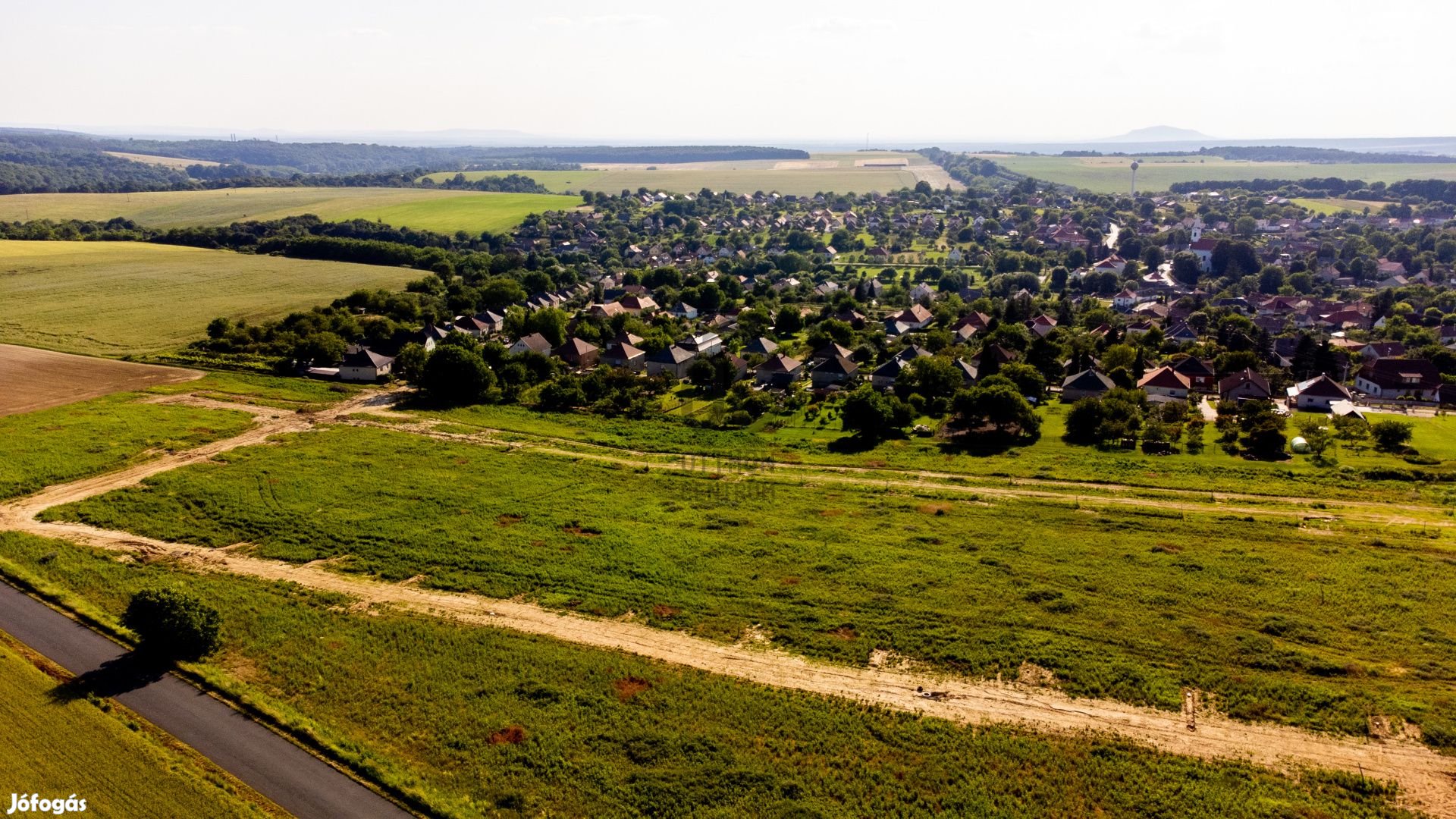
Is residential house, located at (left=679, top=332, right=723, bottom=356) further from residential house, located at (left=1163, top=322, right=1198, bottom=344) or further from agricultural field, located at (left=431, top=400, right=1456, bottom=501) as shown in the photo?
residential house, located at (left=1163, top=322, right=1198, bottom=344)

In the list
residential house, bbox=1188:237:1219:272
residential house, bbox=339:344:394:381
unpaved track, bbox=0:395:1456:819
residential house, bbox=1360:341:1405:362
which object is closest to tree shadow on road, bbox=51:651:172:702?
unpaved track, bbox=0:395:1456:819

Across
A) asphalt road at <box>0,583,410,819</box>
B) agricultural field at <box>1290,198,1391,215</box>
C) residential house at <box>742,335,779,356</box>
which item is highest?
agricultural field at <box>1290,198,1391,215</box>

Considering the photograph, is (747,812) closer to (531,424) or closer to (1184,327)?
(531,424)

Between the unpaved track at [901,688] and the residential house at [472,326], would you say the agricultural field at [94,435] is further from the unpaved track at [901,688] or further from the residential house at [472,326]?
the residential house at [472,326]

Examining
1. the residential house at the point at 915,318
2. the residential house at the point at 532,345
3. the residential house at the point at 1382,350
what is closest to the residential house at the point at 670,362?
the residential house at the point at 532,345

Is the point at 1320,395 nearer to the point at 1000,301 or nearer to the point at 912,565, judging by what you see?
the point at 912,565

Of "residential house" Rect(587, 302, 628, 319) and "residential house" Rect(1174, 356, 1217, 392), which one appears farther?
"residential house" Rect(587, 302, 628, 319)

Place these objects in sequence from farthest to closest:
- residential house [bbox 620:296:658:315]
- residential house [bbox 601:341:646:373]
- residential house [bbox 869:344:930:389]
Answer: residential house [bbox 620:296:658:315] → residential house [bbox 601:341:646:373] → residential house [bbox 869:344:930:389]
